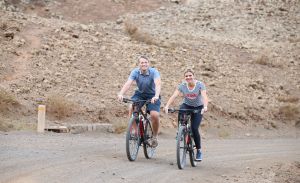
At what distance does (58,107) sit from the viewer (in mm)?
20734

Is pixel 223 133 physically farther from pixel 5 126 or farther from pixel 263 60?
pixel 263 60

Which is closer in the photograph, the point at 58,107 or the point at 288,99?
the point at 58,107

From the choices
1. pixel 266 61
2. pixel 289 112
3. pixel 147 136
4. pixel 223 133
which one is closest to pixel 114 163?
pixel 147 136

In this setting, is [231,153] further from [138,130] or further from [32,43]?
[32,43]

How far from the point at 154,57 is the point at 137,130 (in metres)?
15.4

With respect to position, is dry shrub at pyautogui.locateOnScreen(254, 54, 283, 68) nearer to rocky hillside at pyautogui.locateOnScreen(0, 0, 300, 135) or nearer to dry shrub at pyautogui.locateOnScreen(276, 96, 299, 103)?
rocky hillside at pyautogui.locateOnScreen(0, 0, 300, 135)

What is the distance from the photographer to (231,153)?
16266 mm

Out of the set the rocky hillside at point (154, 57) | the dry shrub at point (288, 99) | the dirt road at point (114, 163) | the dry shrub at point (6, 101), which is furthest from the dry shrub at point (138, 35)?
the dirt road at point (114, 163)

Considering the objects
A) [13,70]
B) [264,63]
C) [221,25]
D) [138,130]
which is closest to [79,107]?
[13,70]

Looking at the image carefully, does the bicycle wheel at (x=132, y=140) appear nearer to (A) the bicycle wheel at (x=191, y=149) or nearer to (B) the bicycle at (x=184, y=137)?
(B) the bicycle at (x=184, y=137)

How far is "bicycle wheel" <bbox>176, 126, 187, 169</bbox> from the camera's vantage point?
462 inches

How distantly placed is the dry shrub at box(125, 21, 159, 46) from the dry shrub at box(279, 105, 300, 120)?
661 centimetres

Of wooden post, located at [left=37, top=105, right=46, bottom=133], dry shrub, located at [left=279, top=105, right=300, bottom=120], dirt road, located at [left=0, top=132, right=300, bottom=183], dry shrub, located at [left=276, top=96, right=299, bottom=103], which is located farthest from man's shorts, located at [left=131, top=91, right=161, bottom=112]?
dry shrub, located at [left=276, top=96, right=299, bottom=103]

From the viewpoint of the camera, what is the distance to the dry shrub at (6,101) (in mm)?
19938
